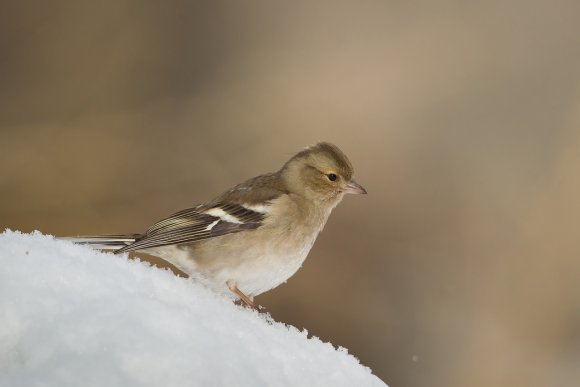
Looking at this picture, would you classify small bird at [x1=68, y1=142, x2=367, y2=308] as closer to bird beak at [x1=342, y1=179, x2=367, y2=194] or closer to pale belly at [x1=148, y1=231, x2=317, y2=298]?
pale belly at [x1=148, y1=231, x2=317, y2=298]

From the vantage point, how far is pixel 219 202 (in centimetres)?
364

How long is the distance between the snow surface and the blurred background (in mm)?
2968

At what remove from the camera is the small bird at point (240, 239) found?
339 cm

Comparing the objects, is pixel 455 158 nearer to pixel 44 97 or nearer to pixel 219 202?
pixel 219 202

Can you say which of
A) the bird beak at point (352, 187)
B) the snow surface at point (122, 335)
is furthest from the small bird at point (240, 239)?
the snow surface at point (122, 335)

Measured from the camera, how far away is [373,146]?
5523 millimetres

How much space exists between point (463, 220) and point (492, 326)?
2.43ft

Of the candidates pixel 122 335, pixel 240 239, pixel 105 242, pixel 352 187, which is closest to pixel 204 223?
pixel 240 239

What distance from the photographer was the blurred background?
16.6 ft

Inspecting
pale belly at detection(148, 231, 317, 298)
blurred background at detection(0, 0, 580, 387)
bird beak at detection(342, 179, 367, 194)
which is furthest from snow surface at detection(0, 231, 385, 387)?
blurred background at detection(0, 0, 580, 387)

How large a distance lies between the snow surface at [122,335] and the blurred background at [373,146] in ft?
9.74

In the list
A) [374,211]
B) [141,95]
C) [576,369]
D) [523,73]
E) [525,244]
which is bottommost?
[576,369]

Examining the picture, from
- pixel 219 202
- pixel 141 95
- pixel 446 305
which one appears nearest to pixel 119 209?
pixel 141 95

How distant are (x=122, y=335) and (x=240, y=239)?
5.89 ft
